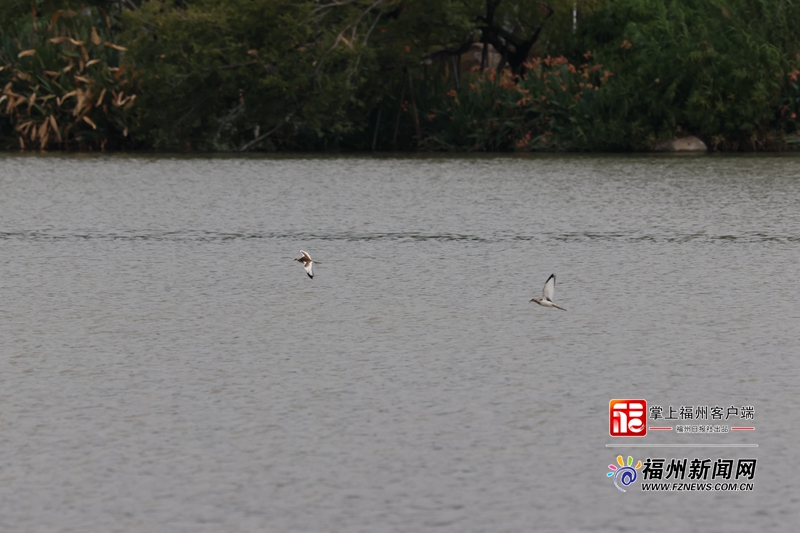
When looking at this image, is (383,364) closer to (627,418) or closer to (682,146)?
(627,418)

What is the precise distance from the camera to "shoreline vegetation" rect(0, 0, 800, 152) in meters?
24.6

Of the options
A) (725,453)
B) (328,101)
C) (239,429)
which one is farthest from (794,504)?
(328,101)

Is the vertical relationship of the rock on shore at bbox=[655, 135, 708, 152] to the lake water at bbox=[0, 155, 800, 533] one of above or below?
above

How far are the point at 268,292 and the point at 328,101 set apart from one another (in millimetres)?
16718

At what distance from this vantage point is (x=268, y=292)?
859cm

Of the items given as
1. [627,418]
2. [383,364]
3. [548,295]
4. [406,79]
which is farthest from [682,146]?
[627,418]

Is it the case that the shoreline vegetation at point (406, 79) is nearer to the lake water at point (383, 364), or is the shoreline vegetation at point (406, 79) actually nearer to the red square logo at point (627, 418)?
the lake water at point (383, 364)

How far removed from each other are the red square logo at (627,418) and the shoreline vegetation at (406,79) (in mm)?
19355

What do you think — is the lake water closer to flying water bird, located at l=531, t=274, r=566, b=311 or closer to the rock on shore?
flying water bird, located at l=531, t=274, r=566, b=311

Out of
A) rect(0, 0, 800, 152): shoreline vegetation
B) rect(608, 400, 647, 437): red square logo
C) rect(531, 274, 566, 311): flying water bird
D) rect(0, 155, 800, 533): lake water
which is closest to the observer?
rect(0, 155, 800, 533): lake water

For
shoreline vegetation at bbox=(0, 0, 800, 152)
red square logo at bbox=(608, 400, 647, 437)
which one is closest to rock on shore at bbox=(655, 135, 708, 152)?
shoreline vegetation at bbox=(0, 0, 800, 152)

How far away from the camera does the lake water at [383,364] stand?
13.6 ft

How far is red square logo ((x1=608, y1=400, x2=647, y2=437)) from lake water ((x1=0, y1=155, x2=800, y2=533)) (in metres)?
0.06

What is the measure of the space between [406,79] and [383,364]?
21.4 m
